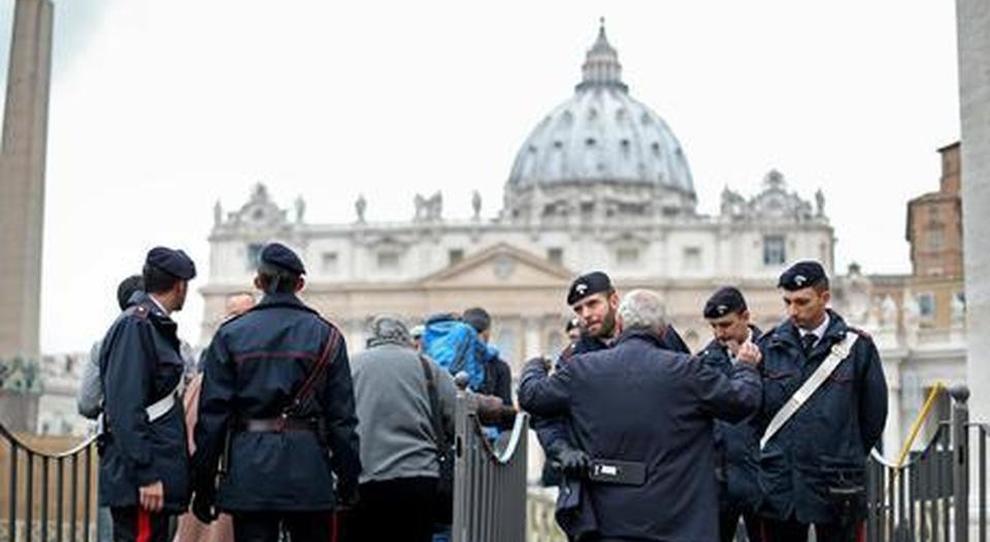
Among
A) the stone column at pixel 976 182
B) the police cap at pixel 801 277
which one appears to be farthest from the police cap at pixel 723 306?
the stone column at pixel 976 182

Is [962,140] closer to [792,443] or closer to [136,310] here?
[792,443]

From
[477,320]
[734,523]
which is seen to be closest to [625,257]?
[477,320]

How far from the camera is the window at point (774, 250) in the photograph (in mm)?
Answer: 90750

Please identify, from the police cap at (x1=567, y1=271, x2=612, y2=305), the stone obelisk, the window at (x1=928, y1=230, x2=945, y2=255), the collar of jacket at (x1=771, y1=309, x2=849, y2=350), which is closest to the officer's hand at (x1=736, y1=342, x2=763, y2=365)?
the collar of jacket at (x1=771, y1=309, x2=849, y2=350)

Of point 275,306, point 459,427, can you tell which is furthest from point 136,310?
point 459,427

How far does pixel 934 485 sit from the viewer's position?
8.27 m

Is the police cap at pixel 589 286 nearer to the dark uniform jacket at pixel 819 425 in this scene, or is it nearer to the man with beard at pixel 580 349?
the man with beard at pixel 580 349

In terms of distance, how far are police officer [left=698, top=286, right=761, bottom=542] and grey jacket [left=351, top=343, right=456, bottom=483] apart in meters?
1.26

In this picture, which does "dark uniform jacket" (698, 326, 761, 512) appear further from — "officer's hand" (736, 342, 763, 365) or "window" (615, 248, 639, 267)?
"window" (615, 248, 639, 267)

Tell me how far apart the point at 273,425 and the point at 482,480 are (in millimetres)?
959

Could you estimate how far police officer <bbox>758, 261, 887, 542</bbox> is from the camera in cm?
701

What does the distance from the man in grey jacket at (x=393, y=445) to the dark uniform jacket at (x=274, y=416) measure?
1049 millimetres

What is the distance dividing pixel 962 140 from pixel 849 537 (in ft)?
11.4

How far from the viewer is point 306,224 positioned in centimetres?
9531
